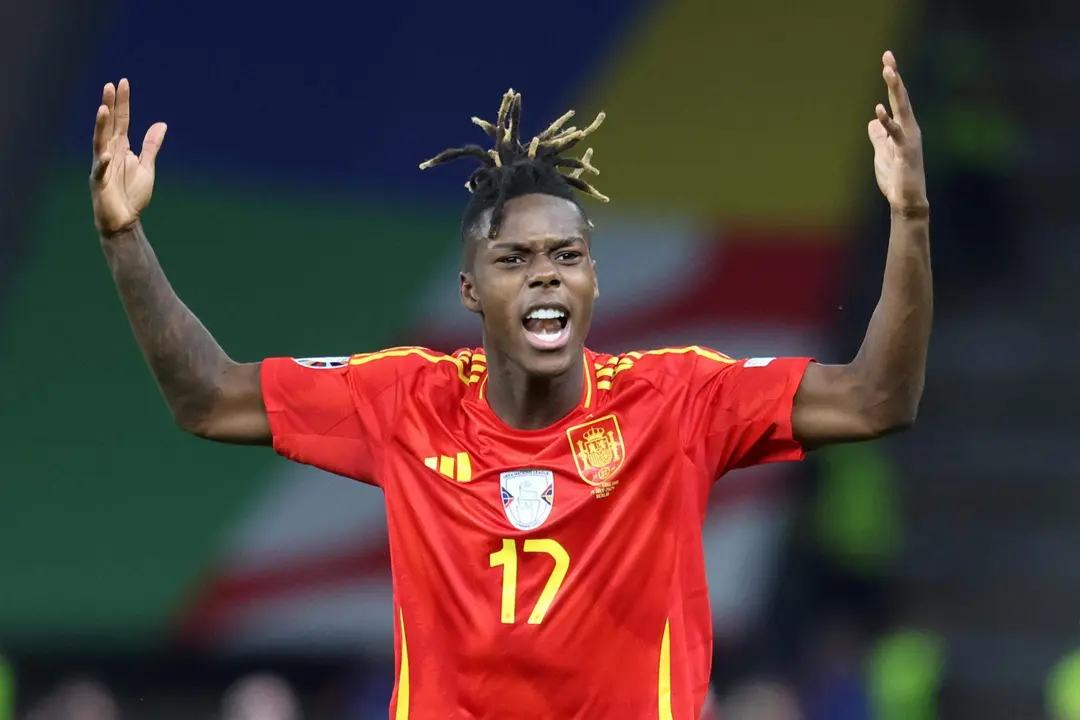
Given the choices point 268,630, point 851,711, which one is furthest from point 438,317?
point 851,711

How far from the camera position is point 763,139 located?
29.6ft

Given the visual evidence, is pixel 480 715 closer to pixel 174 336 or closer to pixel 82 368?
pixel 174 336

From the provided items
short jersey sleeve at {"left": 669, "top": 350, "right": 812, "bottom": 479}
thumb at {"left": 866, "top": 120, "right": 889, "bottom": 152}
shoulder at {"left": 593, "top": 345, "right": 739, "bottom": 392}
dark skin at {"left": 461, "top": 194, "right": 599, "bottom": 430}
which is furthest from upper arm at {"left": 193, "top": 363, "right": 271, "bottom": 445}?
thumb at {"left": 866, "top": 120, "right": 889, "bottom": 152}

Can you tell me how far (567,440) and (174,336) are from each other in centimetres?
100

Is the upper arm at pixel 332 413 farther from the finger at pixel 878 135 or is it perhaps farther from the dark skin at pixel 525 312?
the finger at pixel 878 135

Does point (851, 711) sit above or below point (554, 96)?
below

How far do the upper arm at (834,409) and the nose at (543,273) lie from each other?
2.12ft

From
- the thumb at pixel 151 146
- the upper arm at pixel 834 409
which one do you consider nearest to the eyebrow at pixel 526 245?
the upper arm at pixel 834 409

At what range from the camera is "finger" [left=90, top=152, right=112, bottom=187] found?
381 centimetres

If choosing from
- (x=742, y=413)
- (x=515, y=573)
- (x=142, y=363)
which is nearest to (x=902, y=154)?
(x=742, y=413)

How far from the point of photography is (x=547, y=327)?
393cm

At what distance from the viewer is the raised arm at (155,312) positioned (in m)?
3.86

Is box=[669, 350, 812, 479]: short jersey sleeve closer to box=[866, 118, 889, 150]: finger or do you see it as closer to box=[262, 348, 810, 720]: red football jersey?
box=[262, 348, 810, 720]: red football jersey

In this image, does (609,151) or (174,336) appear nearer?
(174,336)
